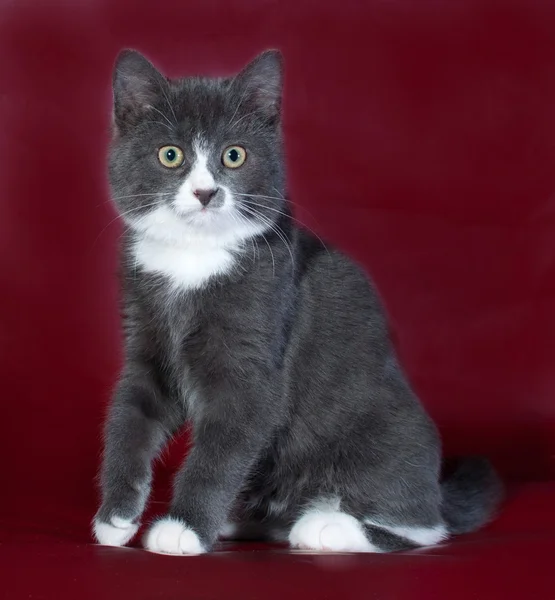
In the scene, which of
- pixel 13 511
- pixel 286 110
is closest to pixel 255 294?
pixel 13 511

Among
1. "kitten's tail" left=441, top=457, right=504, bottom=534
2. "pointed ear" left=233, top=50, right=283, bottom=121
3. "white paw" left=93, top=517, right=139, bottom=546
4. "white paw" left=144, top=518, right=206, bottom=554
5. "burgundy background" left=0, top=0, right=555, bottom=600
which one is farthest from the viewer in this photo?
"burgundy background" left=0, top=0, right=555, bottom=600

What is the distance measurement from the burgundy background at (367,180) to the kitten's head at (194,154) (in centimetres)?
85

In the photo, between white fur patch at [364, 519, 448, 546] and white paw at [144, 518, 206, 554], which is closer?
white paw at [144, 518, 206, 554]

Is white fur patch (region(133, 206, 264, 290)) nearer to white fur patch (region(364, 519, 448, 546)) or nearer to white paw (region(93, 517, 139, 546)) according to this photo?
white paw (region(93, 517, 139, 546))

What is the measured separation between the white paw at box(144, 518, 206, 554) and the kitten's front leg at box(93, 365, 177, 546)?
0.12m

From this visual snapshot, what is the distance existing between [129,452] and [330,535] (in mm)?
484

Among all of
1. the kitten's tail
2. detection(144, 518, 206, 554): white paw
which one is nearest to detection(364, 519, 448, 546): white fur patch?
the kitten's tail

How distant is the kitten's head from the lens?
235cm

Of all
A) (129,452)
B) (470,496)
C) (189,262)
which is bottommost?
(470,496)

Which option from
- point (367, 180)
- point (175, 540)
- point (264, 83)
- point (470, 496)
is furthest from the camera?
point (367, 180)

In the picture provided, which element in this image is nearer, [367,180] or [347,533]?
[347,533]

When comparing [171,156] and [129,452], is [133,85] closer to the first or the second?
[171,156]

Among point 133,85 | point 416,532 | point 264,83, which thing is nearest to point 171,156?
point 133,85

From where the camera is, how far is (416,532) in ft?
8.27
